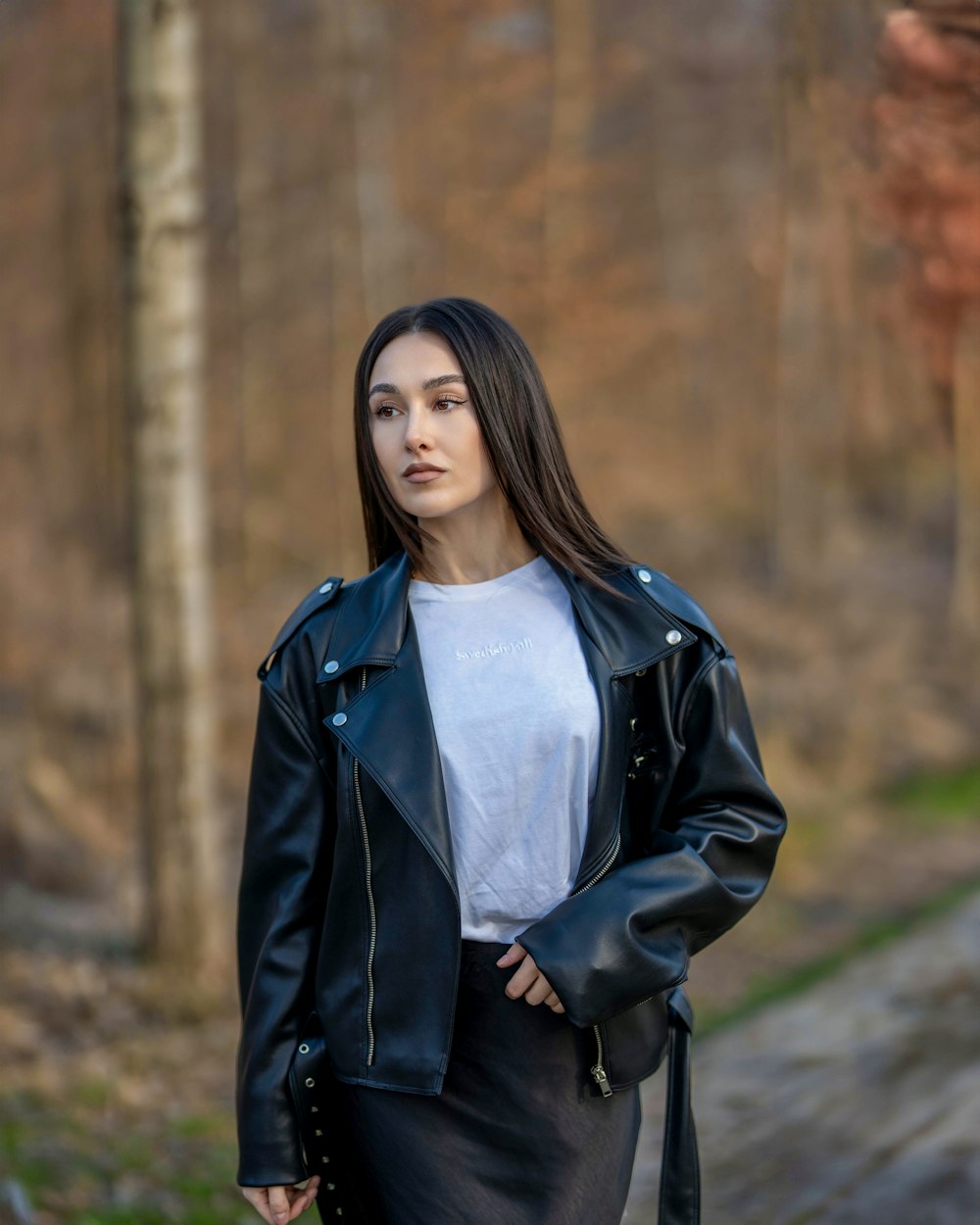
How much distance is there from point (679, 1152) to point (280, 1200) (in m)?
0.73

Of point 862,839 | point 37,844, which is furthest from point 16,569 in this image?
point 862,839

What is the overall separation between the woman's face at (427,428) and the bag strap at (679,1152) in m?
1.03

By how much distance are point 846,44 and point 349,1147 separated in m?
6.29

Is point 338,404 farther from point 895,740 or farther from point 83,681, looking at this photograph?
point 895,740

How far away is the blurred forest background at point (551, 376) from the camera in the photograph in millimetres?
10078

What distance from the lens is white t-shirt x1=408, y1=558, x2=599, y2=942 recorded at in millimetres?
2264

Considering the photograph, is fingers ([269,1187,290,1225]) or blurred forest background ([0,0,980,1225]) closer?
fingers ([269,1187,290,1225])

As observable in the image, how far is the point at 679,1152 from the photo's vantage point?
8.02 ft

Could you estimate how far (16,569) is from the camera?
12164 mm

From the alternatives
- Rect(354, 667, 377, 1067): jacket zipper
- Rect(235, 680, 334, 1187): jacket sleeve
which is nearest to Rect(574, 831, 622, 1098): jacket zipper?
Rect(354, 667, 377, 1067): jacket zipper

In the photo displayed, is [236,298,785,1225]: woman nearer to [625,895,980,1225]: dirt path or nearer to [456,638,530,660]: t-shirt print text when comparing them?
[456,638,530,660]: t-shirt print text

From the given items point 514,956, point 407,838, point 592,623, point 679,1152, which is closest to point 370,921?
point 407,838

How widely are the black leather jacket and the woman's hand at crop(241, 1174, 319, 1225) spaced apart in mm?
56

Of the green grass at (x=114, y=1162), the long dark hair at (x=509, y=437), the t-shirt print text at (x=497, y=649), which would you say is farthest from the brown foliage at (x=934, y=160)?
the green grass at (x=114, y=1162)
